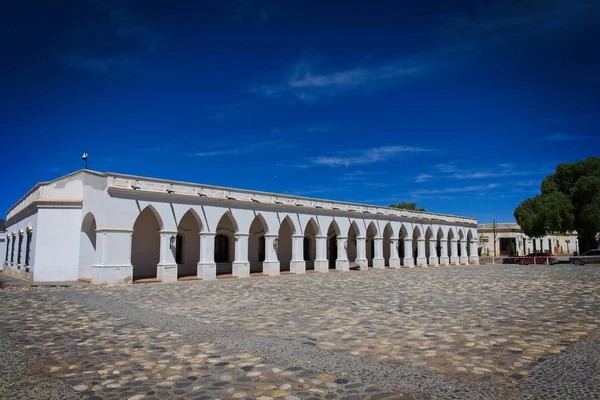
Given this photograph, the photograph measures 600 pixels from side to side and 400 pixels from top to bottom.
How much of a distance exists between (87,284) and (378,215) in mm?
23768

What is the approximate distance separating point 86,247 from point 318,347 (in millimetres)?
19880

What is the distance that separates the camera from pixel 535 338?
727cm

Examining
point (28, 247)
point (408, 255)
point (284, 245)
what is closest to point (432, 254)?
point (408, 255)

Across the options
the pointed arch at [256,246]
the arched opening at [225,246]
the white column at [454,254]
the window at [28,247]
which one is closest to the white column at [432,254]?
the white column at [454,254]

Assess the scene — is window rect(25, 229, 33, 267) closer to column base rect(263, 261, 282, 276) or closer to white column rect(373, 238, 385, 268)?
column base rect(263, 261, 282, 276)

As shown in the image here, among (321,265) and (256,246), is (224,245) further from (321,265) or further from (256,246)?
(321,265)

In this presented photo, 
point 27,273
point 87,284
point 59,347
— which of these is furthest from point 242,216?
point 59,347

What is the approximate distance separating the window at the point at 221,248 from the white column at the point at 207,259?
442cm

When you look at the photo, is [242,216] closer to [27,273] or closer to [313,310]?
[27,273]

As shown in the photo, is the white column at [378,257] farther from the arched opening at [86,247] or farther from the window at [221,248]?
the arched opening at [86,247]

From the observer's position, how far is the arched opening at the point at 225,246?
28172 millimetres

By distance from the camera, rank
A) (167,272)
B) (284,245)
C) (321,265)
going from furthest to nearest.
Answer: (284,245) < (321,265) < (167,272)

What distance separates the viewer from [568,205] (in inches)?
1635

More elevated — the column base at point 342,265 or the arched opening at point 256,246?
the arched opening at point 256,246
